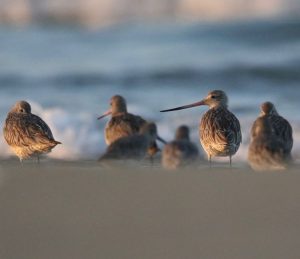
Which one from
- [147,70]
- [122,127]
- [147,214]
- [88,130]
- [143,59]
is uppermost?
[143,59]

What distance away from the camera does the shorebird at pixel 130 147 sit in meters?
7.26

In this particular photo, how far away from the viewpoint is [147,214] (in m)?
5.61

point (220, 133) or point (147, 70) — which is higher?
point (147, 70)

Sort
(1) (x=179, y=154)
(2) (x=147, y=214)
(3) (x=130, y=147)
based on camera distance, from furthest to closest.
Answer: (3) (x=130, y=147) < (1) (x=179, y=154) < (2) (x=147, y=214)

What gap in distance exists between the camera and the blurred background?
41.3ft

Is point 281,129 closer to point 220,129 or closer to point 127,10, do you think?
point 220,129

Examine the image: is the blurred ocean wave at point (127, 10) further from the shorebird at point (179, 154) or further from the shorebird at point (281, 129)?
the shorebird at point (179, 154)

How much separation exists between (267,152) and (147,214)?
1485 millimetres

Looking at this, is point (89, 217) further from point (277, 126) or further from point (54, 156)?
point (54, 156)

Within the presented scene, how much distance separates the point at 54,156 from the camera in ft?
30.0

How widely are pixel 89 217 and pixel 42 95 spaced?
348 inches

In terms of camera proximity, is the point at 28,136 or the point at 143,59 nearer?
the point at 28,136

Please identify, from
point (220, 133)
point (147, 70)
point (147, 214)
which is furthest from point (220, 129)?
point (147, 70)

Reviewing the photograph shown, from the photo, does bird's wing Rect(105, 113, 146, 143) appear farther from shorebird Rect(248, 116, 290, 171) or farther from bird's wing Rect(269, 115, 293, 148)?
shorebird Rect(248, 116, 290, 171)
